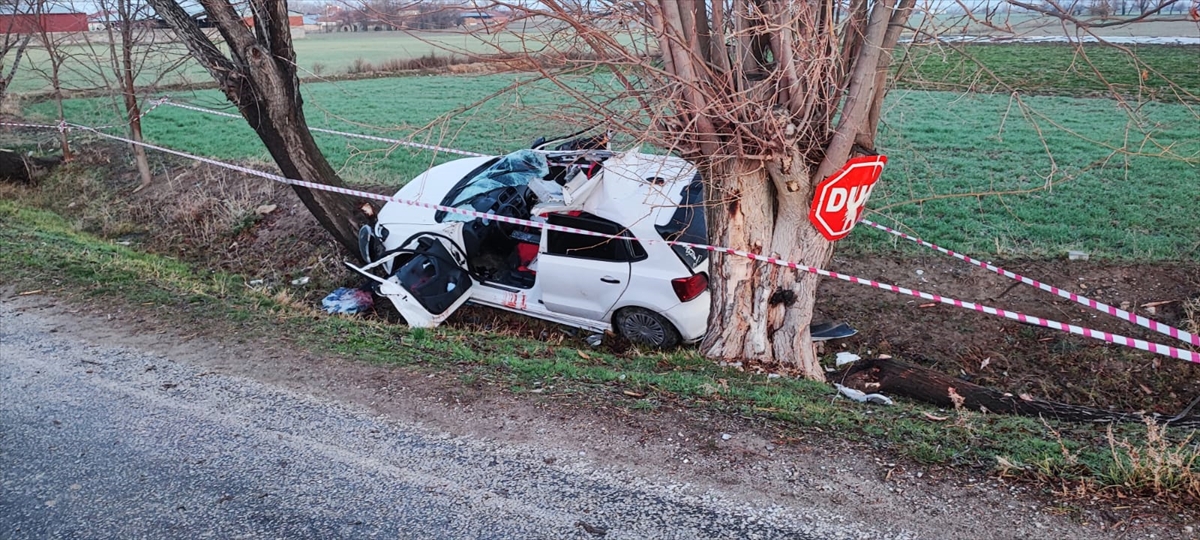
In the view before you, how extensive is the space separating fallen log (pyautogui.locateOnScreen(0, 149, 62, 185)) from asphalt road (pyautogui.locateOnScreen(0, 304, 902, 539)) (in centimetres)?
1170

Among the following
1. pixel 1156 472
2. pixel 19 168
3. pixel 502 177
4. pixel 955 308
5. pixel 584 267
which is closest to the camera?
pixel 1156 472

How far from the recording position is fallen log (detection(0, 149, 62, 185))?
50.4 feet

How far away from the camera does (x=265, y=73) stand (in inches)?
362

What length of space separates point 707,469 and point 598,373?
1.78 m

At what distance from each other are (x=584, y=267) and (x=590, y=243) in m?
0.24

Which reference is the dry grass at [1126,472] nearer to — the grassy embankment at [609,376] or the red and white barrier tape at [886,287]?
the grassy embankment at [609,376]

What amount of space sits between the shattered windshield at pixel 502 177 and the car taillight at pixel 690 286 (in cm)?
214

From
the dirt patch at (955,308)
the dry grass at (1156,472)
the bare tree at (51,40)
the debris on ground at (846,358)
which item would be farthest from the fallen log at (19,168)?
the dry grass at (1156,472)

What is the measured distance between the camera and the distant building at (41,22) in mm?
15578

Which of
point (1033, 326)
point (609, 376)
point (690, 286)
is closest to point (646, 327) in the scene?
point (690, 286)

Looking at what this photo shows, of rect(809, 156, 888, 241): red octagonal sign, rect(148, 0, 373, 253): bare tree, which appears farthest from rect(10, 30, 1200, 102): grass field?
rect(809, 156, 888, 241): red octagonal sign

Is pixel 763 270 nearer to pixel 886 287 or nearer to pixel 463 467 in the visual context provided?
pixel 886 287

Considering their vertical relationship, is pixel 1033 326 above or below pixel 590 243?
below

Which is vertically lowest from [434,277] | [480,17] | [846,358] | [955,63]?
[846,358]
